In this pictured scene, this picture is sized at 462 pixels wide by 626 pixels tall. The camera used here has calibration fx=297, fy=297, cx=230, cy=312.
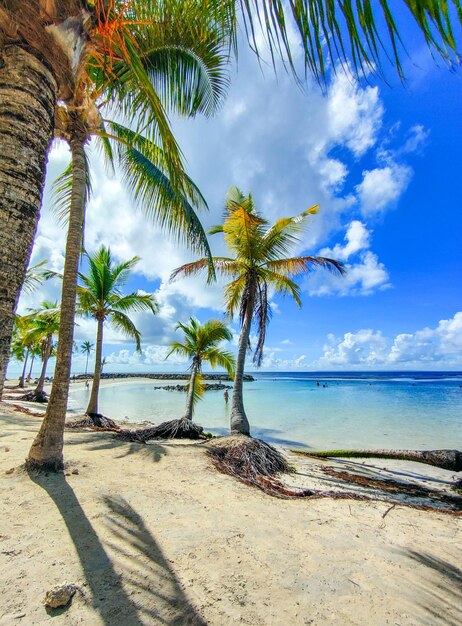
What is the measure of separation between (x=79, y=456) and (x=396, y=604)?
5.22 metres

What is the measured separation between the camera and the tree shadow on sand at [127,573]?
6.58 ft

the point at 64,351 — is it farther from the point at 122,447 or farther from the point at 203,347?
the point at 203,347

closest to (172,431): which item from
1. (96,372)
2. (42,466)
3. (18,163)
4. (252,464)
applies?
(96,372)

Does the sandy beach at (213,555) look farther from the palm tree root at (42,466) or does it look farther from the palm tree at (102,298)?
the palm tree at (102,298)

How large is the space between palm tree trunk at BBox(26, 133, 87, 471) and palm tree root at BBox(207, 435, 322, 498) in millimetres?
2872

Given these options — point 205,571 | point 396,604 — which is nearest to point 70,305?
point 205,571

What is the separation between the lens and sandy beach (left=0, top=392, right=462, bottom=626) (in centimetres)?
211

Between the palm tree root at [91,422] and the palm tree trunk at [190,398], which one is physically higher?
the palm tree trunk at [190,398]

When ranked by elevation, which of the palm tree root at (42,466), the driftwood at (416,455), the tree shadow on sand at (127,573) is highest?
the palm tree root at (42,466)

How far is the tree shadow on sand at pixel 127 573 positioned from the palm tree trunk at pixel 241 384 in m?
6.81

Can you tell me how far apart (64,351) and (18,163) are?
380 cm

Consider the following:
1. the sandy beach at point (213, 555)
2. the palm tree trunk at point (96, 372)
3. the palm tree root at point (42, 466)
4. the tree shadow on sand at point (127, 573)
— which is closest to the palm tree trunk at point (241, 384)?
the palm tree trunk at point (96, 372)

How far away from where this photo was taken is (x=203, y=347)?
14203 millimetres

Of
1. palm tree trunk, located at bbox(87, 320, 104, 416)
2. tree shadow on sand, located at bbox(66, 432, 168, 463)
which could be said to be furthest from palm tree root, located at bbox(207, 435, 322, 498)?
palm tree trunk, located at bbox(87, 320, 104, 416)
